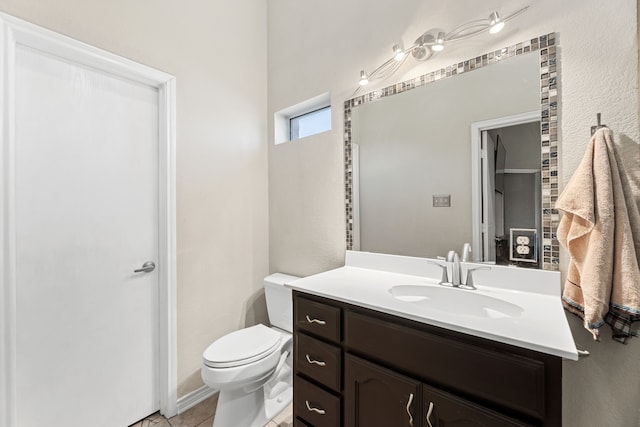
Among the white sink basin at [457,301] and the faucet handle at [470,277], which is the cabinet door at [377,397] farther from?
the faucet handle at [470,277]

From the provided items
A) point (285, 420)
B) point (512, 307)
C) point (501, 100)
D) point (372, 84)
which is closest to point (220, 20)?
point (372, 84)

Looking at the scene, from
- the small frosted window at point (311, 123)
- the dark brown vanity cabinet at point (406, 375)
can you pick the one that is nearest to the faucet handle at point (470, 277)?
the dark brown vanity cabinet at point (406, 375)

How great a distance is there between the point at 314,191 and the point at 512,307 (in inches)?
50.1

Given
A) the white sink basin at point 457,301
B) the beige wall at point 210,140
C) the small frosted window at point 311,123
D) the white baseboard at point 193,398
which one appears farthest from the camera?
the small frosted window at point 311,123

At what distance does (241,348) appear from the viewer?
4.92 ft

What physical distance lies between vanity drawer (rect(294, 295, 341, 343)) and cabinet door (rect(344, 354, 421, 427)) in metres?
0.12

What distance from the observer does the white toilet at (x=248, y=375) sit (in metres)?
1.38

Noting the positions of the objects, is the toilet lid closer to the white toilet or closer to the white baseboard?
the white toilet

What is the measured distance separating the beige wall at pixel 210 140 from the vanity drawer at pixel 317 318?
0.88 m

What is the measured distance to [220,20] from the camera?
→ 192 cm

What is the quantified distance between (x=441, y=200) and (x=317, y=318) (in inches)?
33.1

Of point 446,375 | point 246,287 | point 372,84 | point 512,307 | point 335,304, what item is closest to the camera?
point 446,375

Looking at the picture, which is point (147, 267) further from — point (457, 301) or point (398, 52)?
point (398, 52)

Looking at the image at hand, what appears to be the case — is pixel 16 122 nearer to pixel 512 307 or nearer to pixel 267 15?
pixel 267 15
